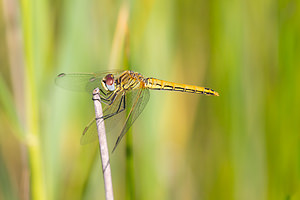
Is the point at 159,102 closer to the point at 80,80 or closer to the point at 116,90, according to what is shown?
the point at 116,90

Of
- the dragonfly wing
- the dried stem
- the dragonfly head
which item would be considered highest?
the dragonfly head

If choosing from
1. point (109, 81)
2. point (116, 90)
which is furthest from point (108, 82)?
point (116, 90)

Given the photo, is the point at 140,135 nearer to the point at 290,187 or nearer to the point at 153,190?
the point at 153,190

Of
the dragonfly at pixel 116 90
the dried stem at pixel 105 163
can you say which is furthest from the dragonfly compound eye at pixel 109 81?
the dried stem at pixel 105 163

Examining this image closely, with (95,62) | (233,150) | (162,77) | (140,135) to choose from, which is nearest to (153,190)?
(140,135)

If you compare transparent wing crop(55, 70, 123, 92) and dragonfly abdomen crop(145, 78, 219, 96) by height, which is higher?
transparent wing crop(55, 70, 123, 92)

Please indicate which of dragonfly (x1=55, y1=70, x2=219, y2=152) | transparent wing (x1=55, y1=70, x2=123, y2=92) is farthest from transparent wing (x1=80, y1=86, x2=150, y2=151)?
transparent wing (x1=55, y1=70, x2=123, y2=92)

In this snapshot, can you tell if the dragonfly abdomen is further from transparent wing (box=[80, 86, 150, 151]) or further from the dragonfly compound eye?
the dragonfly compound eye
